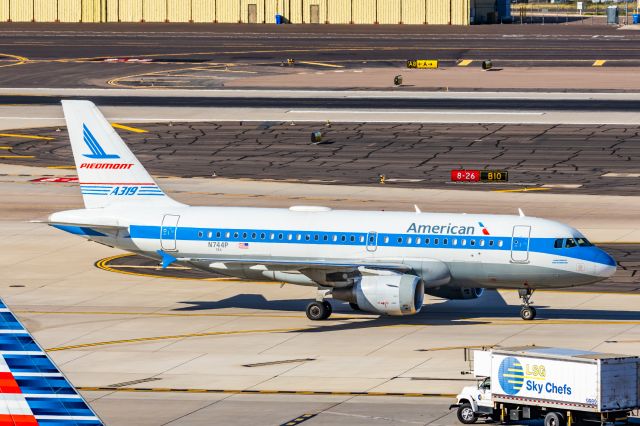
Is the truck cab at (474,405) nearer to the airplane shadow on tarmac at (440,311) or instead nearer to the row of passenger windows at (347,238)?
the row of passenger windows at (347,238)

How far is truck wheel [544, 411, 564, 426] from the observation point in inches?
1615

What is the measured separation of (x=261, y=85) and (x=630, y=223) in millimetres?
70740

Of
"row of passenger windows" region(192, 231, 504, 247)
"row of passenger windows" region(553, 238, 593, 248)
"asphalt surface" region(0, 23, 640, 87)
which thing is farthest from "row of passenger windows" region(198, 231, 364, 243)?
"asphalt surface" region(0, 23, 640, 87)

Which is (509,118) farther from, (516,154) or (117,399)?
(117,399)

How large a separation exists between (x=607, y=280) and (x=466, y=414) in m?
27.6

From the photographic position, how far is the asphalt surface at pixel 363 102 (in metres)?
125

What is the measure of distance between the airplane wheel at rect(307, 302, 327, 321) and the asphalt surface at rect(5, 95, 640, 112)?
66879mm

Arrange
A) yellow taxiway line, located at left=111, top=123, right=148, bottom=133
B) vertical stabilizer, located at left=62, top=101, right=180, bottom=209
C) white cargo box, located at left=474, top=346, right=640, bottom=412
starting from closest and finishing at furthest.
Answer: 1. white cargo box, located at left=474, top=346, right=640, bottom=412
2. vertical stabilizer, located at left=62, top=101, right=180, bottom=209
3. yellow taxiway line, located at left=111, top=123, right=148, bottom=133

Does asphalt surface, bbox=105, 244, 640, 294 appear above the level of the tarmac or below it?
above

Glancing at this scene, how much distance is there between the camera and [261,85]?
146375 mm

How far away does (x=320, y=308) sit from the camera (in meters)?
59.8

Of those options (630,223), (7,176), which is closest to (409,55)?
(7,176)

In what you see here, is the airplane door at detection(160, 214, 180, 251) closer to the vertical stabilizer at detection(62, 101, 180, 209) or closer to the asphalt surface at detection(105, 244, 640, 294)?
the vertical stabilizer at detection(62, 101, 180, 209)

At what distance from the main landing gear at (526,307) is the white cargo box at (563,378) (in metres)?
16.4
